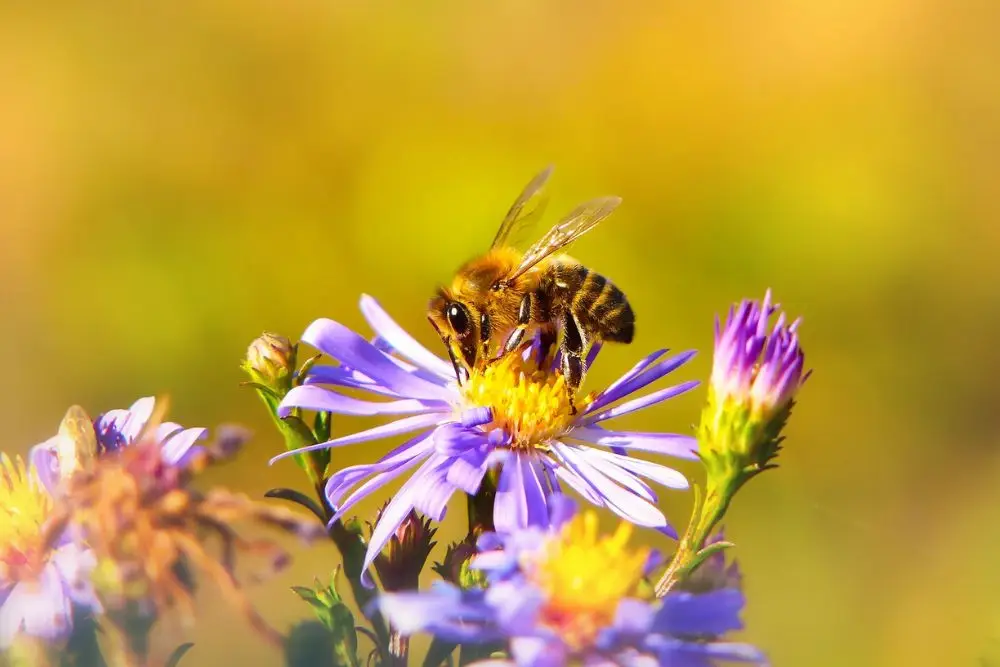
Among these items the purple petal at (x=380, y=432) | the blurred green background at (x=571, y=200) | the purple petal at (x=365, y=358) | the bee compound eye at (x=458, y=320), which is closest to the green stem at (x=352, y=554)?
the purple petal at (x=380, y=432)

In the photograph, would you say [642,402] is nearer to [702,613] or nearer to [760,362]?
[760,362]

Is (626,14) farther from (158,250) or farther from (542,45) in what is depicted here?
(158,250)

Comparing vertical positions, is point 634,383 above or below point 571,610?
above

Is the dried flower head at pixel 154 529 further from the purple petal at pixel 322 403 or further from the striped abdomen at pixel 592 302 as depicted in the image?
the striped abdomen at pixel 592 302

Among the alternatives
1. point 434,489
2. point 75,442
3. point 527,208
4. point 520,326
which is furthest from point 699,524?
point 527,208

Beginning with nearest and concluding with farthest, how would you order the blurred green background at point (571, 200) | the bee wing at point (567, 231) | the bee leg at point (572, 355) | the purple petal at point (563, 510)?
the purple petal at point (563, 510), the bee leg at point (572, 355), the bee wing at point (567, 231), the blurred green background at point (571, 200)

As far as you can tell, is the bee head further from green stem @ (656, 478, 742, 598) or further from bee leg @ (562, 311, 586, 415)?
green stem @ (656, 478, 742, 598)
